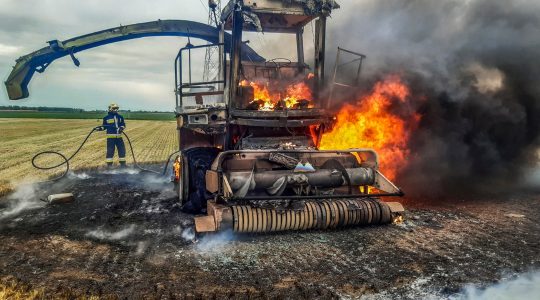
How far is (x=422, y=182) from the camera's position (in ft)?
29.6

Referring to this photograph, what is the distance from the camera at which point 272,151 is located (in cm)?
521

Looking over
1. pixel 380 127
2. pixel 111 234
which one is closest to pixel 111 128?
pixel 111 234

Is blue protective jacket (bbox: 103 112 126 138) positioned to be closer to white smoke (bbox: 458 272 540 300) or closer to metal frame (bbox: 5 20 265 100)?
metal frame (bbox: 5 20 265 100)

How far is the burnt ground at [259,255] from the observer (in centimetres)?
338

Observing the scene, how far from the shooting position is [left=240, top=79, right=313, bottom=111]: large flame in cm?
679

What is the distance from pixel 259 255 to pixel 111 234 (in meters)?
2.46

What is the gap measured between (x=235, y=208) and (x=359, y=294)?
Answer: 2190 mm

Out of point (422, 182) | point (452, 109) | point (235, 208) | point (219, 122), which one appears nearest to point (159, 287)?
point (235, 208)

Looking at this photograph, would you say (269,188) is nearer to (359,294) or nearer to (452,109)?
→ (359,294)

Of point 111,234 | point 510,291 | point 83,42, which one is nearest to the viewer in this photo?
point 510,291

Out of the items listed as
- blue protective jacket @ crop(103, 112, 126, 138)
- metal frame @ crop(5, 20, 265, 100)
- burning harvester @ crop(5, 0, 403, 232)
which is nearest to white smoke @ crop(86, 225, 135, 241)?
burning harvester @ crop(5, 0, 403, 232)

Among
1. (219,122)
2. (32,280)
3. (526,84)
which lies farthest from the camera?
(526,84)

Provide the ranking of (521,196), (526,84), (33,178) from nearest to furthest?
1. (521,196)
2. (526,84)
3. (33,178)

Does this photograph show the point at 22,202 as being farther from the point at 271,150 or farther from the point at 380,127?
the point at 380,127
